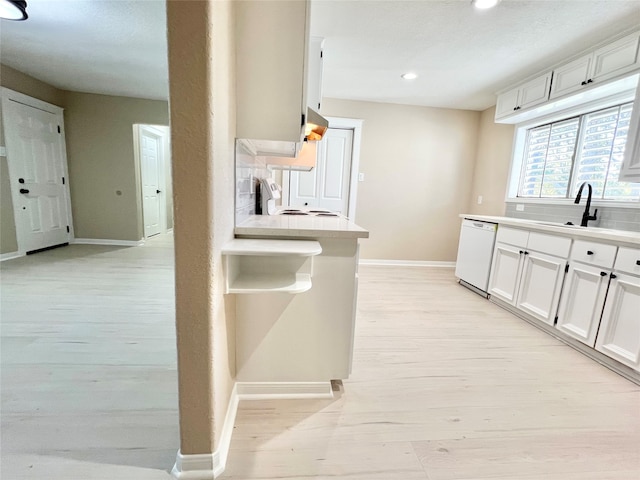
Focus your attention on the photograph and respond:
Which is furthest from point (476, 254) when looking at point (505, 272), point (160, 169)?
point (160, 169)

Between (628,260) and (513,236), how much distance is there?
3.26 ft

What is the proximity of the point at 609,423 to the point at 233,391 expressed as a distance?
6.10ft

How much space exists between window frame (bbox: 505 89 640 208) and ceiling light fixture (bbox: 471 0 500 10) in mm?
1200

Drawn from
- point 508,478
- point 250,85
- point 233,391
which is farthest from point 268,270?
point 508,478

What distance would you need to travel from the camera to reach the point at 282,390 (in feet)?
4.96

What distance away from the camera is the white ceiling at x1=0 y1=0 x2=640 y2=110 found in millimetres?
1993

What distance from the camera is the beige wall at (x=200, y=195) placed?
82 cm

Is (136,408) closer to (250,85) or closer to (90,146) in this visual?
(250,85)

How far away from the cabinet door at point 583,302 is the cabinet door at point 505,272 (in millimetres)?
494

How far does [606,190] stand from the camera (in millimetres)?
2598

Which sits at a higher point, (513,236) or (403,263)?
(513,236)

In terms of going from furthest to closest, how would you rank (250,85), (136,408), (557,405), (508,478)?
(557,405), (136,408), (250,85), (508,478)

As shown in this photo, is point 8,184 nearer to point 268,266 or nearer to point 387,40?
point 268,266

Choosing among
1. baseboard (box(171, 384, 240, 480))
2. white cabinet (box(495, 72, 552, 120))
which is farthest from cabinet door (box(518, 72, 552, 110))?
baseboard (box(171, 384, 240, 480))
